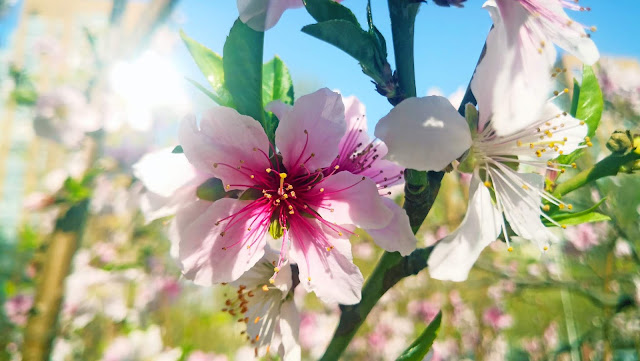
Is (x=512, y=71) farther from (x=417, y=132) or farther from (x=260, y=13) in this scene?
(x=260, y=13)

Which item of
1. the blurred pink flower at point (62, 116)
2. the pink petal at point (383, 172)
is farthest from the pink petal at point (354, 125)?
the blurred pink flower at point (62, 116)

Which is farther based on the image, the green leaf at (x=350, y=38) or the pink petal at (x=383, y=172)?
the pink petal at (x=383, y=172)

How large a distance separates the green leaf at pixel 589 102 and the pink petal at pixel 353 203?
0.85ft

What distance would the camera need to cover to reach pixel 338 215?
359 millimetres

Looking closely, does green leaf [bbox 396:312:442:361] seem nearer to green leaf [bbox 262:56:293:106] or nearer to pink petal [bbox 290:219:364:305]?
pink petal [bbox 290:219:364:305]

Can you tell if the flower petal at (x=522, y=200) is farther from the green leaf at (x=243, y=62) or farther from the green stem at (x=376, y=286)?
the green leaf at (x=243, y=62)

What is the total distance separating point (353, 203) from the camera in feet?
1.15

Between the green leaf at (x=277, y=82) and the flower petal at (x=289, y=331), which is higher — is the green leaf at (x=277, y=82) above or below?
above

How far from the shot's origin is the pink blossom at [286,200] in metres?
0.34

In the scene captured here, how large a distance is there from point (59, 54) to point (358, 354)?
237cm

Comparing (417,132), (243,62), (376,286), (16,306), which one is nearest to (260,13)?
(243,62)

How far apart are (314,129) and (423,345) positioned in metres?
0.21

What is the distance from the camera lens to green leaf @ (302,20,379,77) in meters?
0.30

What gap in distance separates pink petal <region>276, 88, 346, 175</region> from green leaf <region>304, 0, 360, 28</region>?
5 cm
